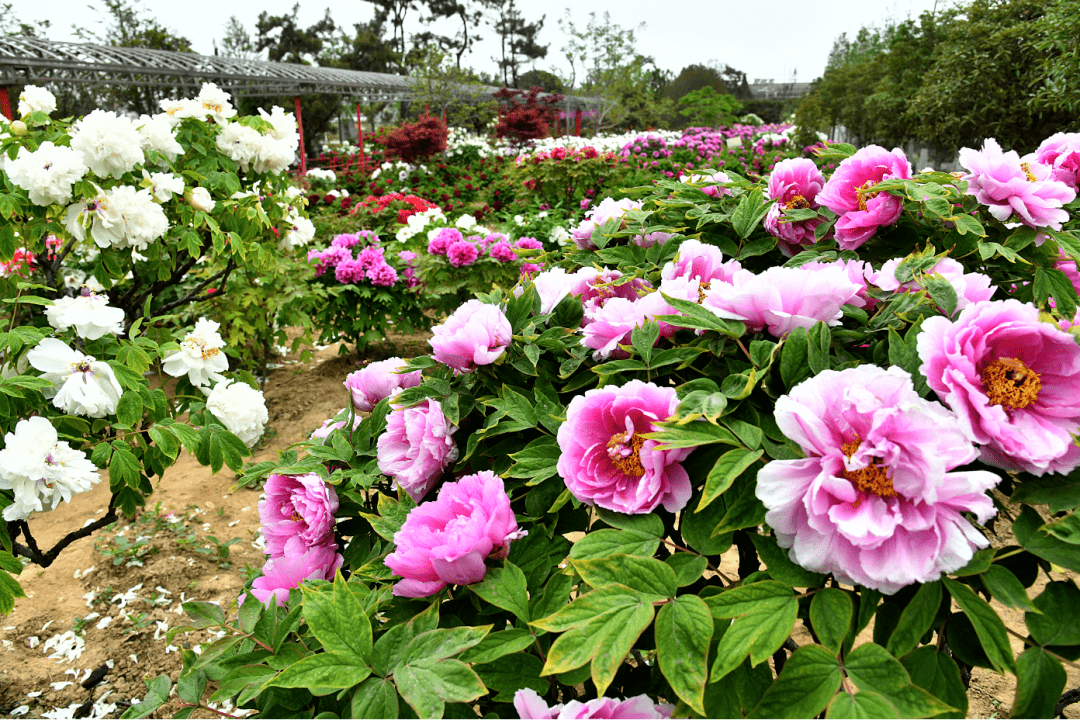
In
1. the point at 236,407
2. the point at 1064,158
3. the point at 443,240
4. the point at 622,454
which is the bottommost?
the point at 236,407

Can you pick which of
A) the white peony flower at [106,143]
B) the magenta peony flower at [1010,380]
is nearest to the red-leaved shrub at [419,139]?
the white peony flower at [106,143]

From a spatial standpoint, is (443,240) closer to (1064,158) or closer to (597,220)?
(597,220)

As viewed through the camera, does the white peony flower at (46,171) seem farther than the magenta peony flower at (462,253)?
No

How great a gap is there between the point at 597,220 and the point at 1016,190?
729 mm

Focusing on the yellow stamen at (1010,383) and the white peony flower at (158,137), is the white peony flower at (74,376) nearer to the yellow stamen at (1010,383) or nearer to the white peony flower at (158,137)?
the white peony flower at (158,137)

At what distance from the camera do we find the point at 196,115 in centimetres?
280

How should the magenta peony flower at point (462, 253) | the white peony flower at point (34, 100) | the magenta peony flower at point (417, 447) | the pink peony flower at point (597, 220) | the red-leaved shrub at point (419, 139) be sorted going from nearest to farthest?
the magenta peony flower at point (417, 447), the pink peony flower at point (597, 220), the white peony flower at point (34, 100), the magenta peony flower at point (462, 253), the red-leaved shrub at point (419, 139)

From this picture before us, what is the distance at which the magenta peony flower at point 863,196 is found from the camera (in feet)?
3.29

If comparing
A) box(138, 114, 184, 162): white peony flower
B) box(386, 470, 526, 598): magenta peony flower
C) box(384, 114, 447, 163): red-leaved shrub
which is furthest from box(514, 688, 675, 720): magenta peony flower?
box(384, 114, 447, 163): red-leaved shrub

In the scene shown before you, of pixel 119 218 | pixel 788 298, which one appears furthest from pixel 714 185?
pixel 119 218

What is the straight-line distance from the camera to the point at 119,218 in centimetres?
226

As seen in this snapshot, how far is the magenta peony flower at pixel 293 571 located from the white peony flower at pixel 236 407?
3.76 ft

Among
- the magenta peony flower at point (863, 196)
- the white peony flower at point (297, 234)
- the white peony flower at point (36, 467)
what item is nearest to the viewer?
the magenta peony flower at point (863, 196)

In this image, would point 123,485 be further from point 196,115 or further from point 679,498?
point 679,498
